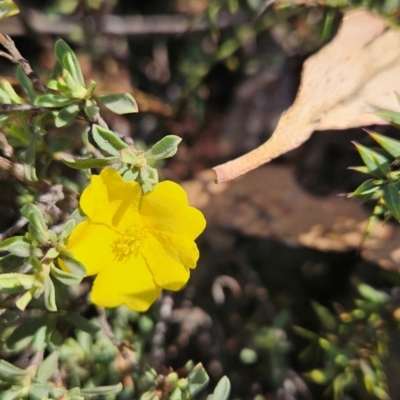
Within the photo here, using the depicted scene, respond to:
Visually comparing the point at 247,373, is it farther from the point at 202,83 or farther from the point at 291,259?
the point at 202,83

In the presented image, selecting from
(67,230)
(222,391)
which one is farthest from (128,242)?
(222,391)

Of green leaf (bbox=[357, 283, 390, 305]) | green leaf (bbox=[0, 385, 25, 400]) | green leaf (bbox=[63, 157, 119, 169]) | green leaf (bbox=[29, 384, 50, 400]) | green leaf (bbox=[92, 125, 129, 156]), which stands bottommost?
green leaf (bbox=[357, 283, 390, 305])

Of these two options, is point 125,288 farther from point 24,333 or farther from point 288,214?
point 288,214

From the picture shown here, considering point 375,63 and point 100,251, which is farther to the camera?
point 375,63

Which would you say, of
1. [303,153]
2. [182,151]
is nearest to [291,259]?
[303,153]

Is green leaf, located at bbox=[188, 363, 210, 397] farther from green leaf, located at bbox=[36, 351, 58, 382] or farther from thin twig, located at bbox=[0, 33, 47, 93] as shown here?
thin twig, located at bbox=[0, 33, 47, 93]

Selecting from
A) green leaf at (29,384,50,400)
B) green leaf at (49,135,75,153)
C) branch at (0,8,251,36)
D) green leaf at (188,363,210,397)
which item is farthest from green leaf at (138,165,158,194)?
branch at (0,8,251,36)

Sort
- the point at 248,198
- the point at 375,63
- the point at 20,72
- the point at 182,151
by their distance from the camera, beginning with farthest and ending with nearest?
the point at 182,151, the point at 248,198, the point at 375,63, the point at 20,72
